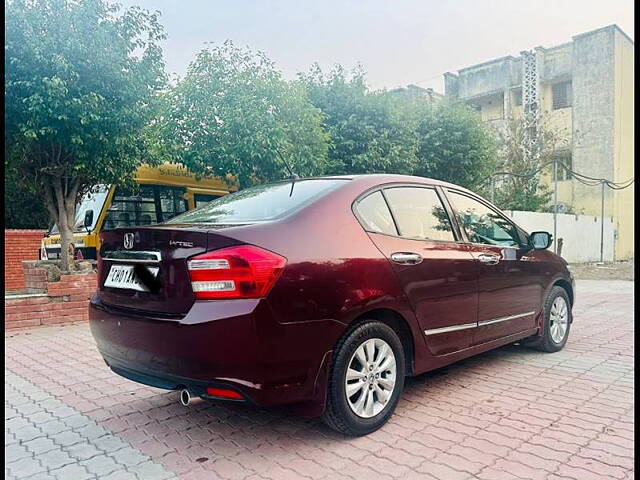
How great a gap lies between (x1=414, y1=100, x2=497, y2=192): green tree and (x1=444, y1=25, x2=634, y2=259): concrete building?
8.70 metres

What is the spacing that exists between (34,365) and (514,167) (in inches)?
825

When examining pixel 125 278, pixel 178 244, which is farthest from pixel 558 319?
pixel 125 278

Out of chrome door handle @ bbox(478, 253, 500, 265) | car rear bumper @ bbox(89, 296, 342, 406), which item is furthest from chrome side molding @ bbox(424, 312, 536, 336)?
car rear bumper @ bbox(89, 296, 342, 406)

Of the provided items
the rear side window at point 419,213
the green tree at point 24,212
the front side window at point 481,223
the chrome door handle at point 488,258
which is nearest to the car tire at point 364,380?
the rear side window at point 419,213

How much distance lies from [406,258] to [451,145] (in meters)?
12.8

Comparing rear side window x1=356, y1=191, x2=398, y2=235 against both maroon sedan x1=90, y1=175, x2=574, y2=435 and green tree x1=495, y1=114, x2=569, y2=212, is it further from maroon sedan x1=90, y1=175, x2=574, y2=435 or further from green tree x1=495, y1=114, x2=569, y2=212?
green tree x1=495, y1=114, x2=569, y2=212

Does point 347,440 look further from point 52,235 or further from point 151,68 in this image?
point 52,235

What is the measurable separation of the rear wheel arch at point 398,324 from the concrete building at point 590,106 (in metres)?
21.5

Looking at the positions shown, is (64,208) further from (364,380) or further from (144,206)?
(364,380)

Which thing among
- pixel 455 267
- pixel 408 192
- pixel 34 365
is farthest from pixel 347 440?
pixel 34 365

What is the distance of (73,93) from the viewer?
671cm

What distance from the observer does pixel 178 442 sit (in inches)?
120

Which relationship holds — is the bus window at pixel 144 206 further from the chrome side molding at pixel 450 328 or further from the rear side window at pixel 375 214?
the chrome side molding at pixel 450 328

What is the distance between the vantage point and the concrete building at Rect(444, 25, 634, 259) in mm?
22500
